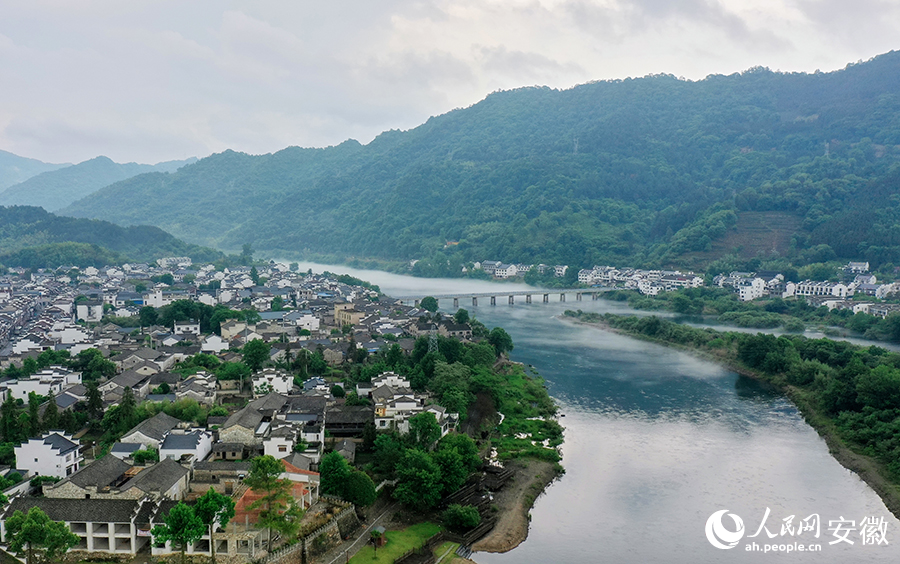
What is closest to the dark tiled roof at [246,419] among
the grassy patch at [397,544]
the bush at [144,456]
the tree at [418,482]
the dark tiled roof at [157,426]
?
the dark tiled roof at [157,426]

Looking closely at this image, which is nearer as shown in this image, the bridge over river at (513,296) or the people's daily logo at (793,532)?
the people's daily logo at (793,532)

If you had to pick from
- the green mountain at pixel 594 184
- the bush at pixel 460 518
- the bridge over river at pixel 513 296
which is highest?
the green mountain at pixel 594 184

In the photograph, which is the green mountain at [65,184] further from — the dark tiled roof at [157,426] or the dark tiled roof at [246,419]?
the dark tiled roof at [246,419]

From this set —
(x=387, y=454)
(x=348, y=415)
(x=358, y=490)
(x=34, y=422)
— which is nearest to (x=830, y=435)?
(x=387, y=454)

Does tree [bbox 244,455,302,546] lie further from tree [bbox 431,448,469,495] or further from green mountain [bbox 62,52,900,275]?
green mountain [bbox 62,52,900,275]

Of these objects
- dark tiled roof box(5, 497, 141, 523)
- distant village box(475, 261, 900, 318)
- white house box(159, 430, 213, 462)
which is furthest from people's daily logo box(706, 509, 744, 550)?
distant village box(475, 261, 900, 318)

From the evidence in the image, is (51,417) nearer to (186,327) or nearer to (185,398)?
(185,398)

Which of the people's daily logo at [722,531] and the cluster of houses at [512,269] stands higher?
the cluster of houses at [512,269]
